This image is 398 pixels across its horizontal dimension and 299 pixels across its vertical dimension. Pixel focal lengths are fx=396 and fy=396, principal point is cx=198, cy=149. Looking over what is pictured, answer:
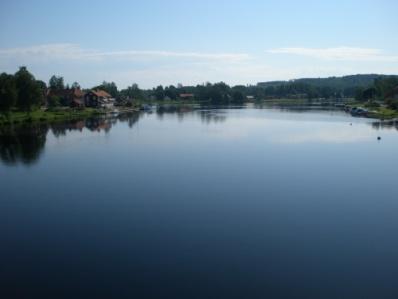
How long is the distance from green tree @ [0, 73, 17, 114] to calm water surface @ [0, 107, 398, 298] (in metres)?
14.7

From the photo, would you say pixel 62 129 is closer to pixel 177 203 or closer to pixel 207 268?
pixel 177 203

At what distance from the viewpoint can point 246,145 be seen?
2152 centimetres

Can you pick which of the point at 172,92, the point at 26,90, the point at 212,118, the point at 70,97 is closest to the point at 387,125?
the point at 212,118

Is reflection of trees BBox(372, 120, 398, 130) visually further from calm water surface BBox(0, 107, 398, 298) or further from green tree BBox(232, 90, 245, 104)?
green tree BBox(232, 90, 245, 104)

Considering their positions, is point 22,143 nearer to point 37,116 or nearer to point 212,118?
point 37,116

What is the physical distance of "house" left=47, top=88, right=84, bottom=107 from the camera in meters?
50.0

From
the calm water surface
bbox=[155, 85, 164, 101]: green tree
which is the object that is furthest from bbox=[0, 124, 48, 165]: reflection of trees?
bbox=[155, 85, 164, 101]: green tree

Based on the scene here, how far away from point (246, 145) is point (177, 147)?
376 cm

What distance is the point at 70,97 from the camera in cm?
5306

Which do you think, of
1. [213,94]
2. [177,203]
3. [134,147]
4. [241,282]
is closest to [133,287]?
[241,282]

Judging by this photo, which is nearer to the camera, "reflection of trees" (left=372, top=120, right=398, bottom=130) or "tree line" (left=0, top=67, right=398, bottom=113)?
"reflection of trees" (left=372, top=120, right=398, bottom=130)

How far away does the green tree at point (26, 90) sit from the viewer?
111 feet

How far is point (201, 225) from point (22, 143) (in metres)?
17.0

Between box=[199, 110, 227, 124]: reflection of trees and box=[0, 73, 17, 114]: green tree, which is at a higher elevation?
box=[0, 73, 17, 114]: green tree
